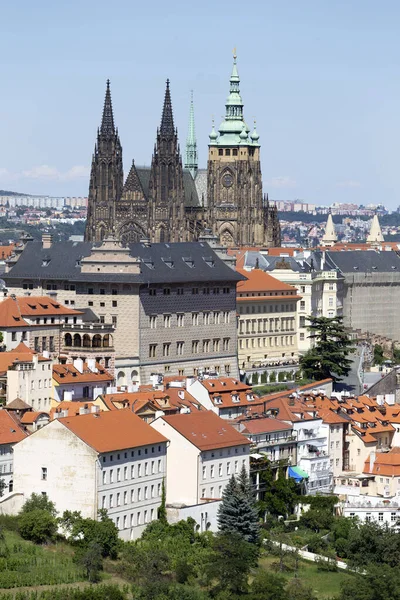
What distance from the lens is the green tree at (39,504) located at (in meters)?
98.7

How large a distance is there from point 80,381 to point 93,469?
21.8 metres

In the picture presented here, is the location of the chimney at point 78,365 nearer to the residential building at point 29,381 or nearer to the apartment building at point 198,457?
the residential building at point 29,381

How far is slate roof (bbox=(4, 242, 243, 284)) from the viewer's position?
137000 millimetres

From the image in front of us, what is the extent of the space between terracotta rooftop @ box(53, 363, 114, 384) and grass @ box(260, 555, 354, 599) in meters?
20.7

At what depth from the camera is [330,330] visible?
15000 cm

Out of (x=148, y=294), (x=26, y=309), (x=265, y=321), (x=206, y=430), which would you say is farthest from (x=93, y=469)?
(x=265, y=321)

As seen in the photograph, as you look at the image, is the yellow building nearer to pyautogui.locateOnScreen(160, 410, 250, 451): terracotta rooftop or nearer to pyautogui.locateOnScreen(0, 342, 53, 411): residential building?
pyautogui.locateOnScreen(0, 342, 53, 411): residential building

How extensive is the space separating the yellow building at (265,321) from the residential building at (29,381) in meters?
33.7

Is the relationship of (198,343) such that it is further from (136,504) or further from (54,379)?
(136,504)

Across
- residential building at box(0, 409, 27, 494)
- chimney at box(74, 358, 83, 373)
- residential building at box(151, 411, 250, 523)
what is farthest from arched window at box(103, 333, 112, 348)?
residential building at box(0, 409, 27, 494)

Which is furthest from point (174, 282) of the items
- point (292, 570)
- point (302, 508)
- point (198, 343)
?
point (292, 570)

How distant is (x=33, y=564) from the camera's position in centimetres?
9425

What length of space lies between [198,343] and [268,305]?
686 inches

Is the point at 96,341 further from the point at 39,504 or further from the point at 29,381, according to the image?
the point at 39,504
